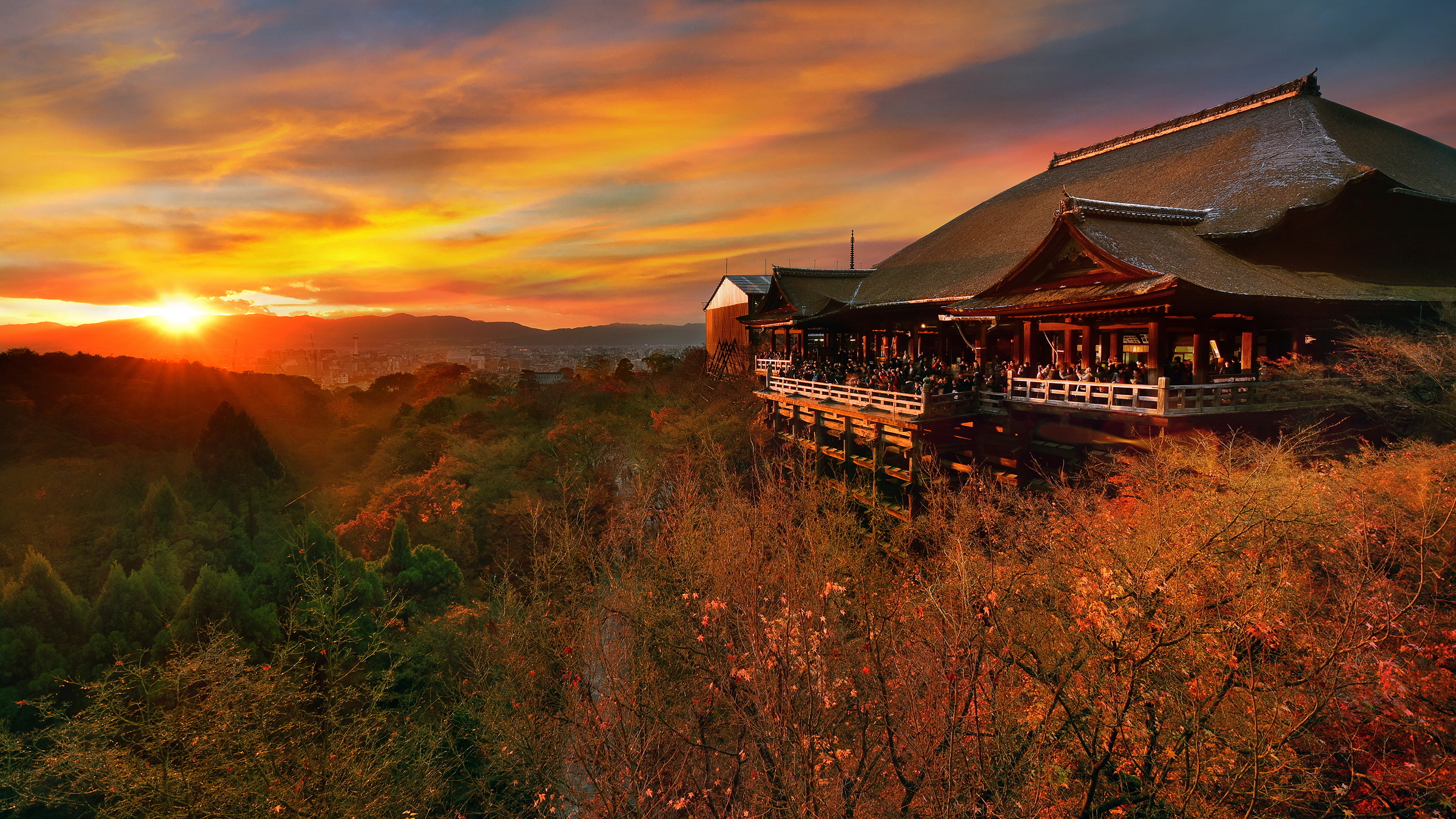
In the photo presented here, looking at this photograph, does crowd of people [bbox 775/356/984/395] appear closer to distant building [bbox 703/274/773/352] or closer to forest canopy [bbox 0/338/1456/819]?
forest canopy [bbox 0/338/1456/819]

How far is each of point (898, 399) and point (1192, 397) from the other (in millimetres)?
7463

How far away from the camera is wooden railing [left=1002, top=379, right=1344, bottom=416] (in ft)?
45.4

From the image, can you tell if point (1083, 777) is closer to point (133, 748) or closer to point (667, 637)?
point (667, 637)

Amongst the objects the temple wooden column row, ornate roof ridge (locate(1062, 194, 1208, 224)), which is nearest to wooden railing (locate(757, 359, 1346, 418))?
the temple wooden column row

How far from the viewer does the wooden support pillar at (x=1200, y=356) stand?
49.3ft

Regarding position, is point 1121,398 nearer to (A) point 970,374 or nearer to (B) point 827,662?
(A) point 970,374

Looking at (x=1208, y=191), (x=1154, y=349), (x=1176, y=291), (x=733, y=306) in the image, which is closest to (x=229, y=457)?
(x=733, y=306)

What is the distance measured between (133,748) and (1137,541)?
66.8ft

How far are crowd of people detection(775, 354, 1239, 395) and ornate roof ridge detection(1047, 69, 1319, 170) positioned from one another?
13.4 m

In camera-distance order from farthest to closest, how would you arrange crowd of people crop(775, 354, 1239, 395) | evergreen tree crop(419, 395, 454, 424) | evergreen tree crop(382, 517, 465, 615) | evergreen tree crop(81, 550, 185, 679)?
evergreen tree crop(419, 395, 454, 424) → evergreen tree crop(382, 517, 465, 615) → crowd of people crop(775, 354, 1239, 395) → evergreen tree crop(81, 550, 185, 679)

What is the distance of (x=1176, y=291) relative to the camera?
13.8 metres

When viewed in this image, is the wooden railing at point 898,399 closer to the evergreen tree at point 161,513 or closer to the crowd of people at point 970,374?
the crowd of people at point 970,374

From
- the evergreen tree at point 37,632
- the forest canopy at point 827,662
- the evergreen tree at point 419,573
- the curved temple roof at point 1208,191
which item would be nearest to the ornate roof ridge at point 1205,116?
the curved temple roof at point 1208,191

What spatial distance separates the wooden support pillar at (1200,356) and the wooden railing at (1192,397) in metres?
0.29
